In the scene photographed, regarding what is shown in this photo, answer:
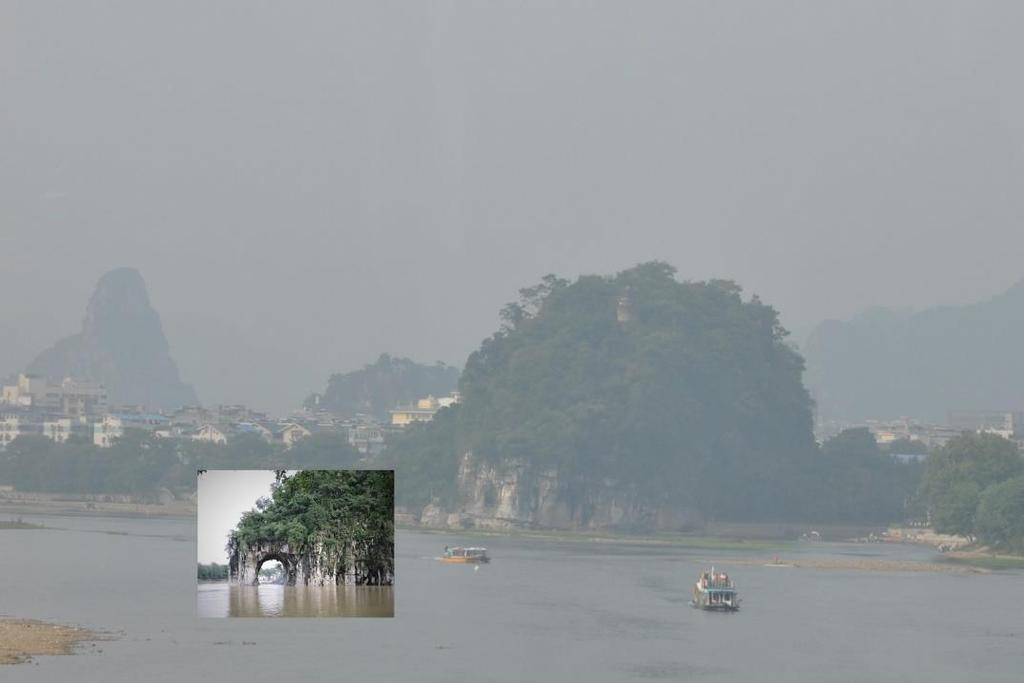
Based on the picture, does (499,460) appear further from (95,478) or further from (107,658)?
(107,658)

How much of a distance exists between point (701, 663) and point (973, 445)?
4994cm

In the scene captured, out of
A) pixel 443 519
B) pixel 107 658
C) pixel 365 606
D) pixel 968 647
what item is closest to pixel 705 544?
pixel 443 519

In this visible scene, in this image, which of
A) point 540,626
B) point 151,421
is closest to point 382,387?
point 151,421

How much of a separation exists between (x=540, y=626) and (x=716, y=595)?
327 inches

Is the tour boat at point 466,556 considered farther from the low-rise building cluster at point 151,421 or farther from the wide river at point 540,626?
the low-rise building cluster at point 151,421

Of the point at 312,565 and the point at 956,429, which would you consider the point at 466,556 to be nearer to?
the point at 312,565

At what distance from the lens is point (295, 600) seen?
2495cm

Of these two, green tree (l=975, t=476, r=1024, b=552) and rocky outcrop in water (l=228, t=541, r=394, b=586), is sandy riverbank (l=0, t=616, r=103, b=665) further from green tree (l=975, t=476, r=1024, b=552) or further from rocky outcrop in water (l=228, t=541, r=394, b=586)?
green tree (l=975, t=476, r=1024, b=552)

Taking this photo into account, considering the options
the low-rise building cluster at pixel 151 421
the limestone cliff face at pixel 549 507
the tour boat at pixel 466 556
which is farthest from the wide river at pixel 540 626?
the low-rise building cluster at pixel 151 421

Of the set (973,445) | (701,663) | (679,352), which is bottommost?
(701,663)

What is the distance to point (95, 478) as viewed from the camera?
407 ft

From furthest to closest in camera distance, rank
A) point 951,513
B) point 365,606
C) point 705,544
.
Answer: point 705,544, point 951,513, point 365,606

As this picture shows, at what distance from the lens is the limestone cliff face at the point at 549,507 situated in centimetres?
11344

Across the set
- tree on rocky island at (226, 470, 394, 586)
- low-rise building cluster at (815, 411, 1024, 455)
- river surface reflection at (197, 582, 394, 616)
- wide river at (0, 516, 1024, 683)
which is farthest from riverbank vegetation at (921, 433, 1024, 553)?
tree on rocky island at (226, 470, 394, 586)
